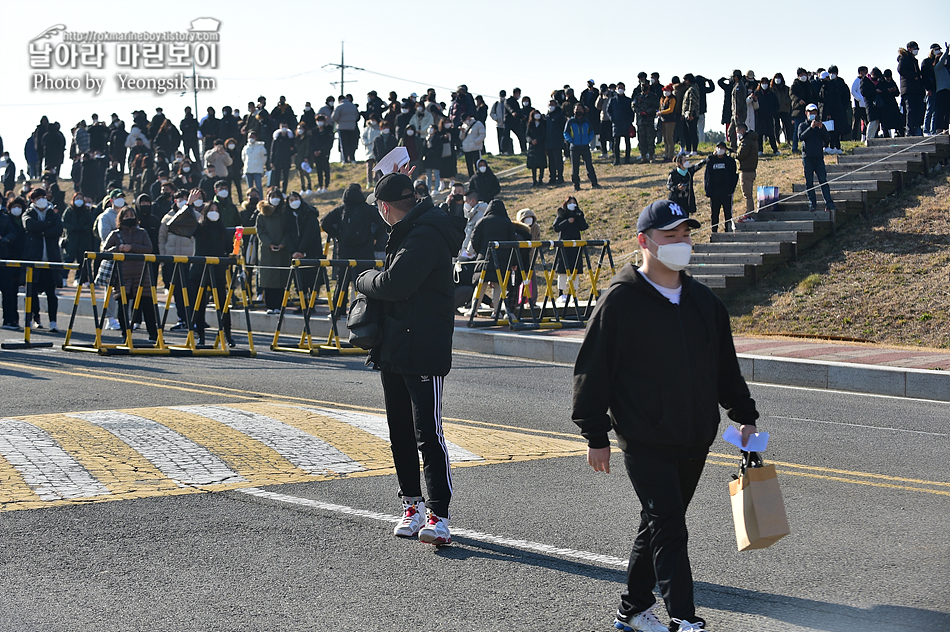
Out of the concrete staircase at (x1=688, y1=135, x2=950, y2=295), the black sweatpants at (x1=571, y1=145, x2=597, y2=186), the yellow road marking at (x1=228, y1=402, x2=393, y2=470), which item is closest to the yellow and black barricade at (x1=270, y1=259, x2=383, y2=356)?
the yellow road marking at (x1=228, y1=402, x2=393, y2=470)

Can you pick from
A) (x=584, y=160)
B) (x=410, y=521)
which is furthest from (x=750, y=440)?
(x=584, y=160)

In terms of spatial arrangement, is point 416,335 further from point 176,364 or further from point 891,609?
point 176,364

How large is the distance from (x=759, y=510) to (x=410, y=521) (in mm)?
2074

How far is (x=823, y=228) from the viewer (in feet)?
63.9

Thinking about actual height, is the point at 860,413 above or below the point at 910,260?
below

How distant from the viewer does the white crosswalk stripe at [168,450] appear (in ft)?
22.7

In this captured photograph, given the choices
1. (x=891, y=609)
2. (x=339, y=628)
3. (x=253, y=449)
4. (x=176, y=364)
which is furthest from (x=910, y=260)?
(x=339, y=628)

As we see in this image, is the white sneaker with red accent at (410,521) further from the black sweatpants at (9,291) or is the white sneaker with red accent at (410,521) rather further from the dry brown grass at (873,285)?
the black sweatpants at (9,291)

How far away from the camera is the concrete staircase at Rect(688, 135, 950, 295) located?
18688mm

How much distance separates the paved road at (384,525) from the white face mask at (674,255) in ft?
4.71

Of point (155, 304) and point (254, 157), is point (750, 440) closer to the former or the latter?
point (155, 304)

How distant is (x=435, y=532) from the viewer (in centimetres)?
546

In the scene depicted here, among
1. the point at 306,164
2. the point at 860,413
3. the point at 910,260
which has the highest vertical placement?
the point at 306,164

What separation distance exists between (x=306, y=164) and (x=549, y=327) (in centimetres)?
1683
